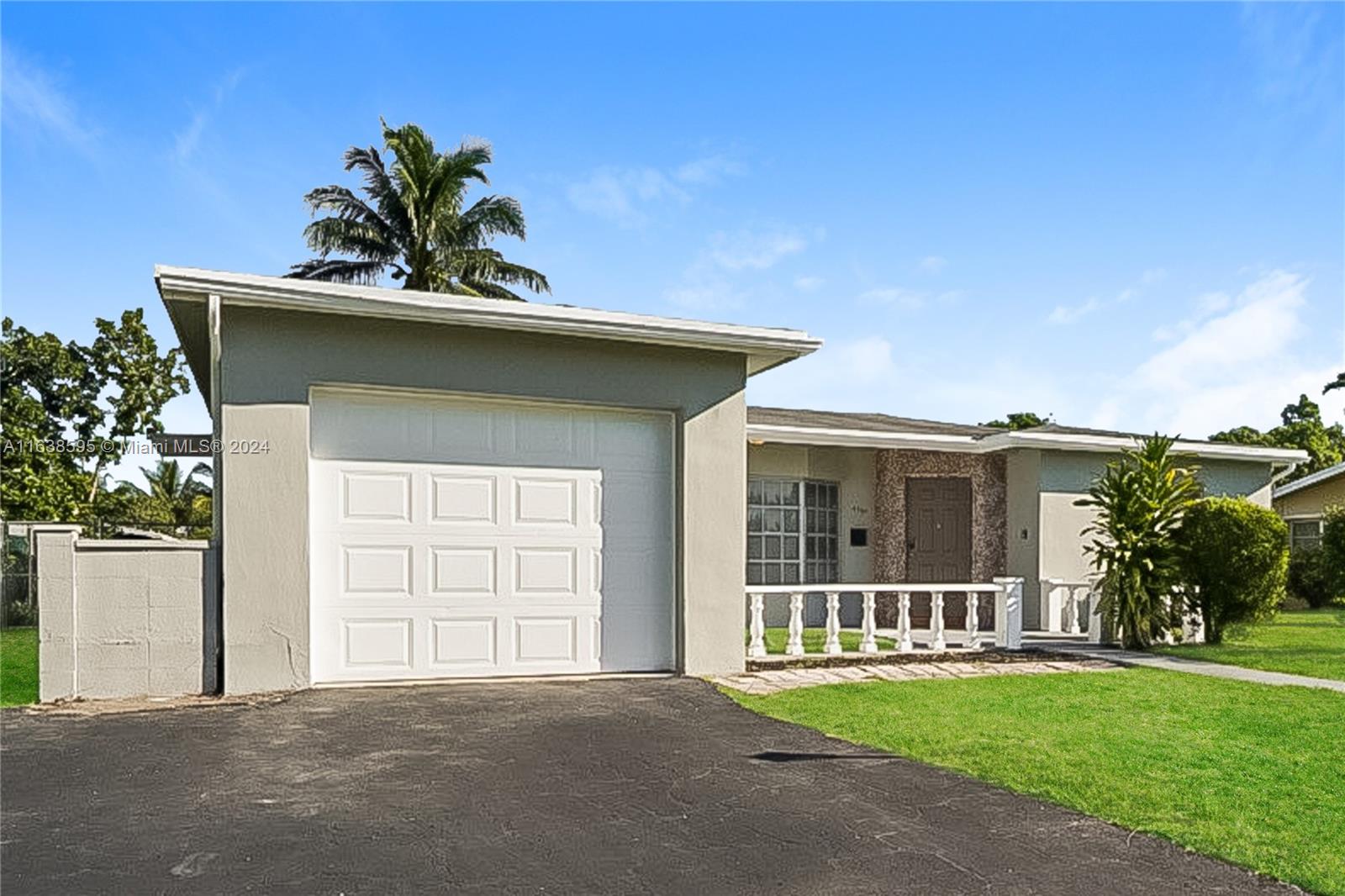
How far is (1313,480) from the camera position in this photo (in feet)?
70.0

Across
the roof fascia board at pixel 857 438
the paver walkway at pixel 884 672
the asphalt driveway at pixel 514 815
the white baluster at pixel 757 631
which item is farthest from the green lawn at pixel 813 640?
Result: the asphalt driveway at pixel 514 815

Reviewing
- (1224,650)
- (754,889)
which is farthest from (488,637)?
(1224,650)

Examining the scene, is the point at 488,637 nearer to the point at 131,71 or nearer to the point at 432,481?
the point at 432,481

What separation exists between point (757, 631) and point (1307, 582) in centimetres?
1529

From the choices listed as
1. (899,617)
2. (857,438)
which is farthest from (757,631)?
(857,438)

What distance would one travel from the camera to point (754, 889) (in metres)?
3.75

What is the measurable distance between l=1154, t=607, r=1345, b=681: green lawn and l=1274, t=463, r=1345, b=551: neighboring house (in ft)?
23.5

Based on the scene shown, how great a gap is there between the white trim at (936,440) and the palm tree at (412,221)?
51.4 feet

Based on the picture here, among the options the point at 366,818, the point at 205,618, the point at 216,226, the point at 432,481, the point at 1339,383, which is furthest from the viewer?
the point at 1339,383

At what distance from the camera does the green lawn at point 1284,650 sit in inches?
399

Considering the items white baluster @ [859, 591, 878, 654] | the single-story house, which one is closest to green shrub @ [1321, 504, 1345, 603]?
white baluster @ [859, 591, 878, 654]

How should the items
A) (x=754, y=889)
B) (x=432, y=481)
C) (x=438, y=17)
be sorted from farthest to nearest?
(x=438, y=17) < (x=432, y=481) < (x=754, y=889)

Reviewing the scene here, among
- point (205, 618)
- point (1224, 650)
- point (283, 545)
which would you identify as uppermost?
point (283, 545)

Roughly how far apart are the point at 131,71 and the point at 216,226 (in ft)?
15.2
